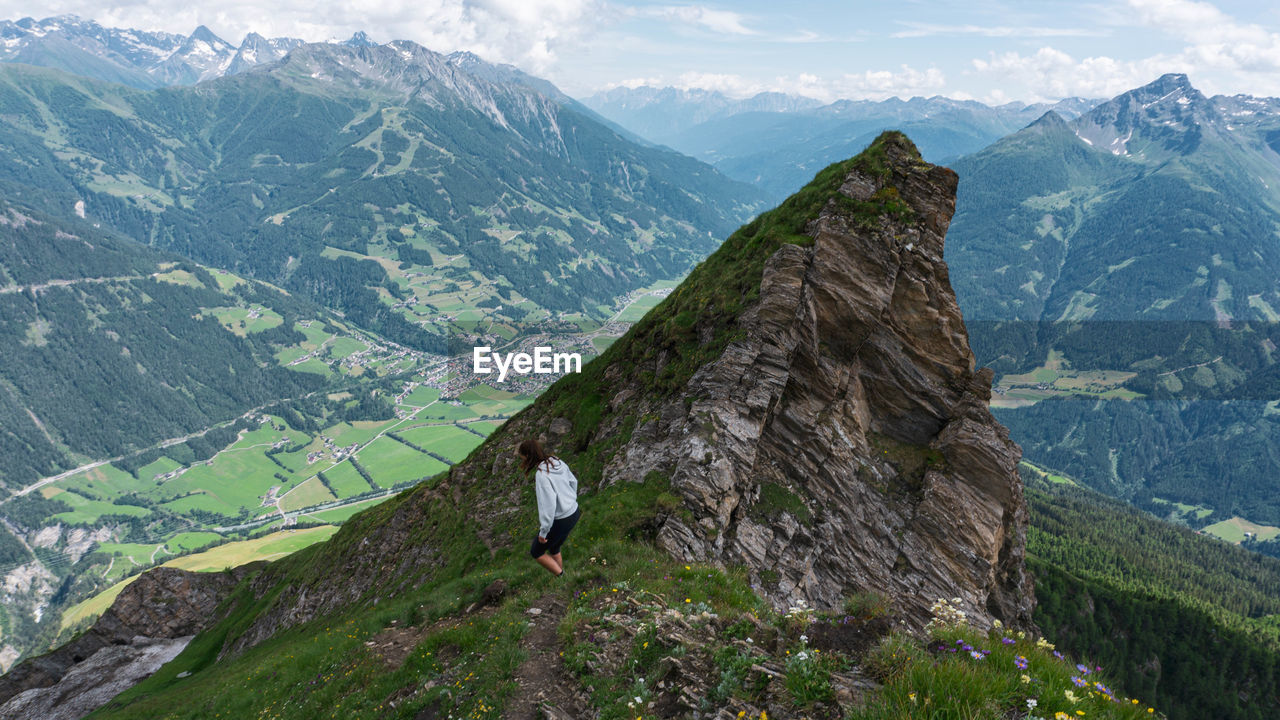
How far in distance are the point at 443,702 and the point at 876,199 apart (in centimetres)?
3423

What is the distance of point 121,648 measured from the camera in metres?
56.0

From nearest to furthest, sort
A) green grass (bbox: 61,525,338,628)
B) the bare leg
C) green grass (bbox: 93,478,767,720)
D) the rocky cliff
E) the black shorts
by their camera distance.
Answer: green grass (bbox: 93,478,767,720) → the black shorts → the bare leg → the rocky cliff → green grass (bbox: 61,525,338,628)

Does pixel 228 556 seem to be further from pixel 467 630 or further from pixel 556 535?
pixel 556 535

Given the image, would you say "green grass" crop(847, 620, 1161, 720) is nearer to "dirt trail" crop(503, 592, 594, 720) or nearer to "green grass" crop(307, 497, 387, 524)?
"dirt trail" crop(503, 592, 594, 720)

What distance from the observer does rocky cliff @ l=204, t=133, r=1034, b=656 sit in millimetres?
27328

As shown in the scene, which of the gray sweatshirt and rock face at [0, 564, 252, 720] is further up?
the gray sweatshirt

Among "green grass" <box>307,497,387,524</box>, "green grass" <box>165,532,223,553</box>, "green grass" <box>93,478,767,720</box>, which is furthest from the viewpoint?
"green grass" <box>307,497,387,524</box>

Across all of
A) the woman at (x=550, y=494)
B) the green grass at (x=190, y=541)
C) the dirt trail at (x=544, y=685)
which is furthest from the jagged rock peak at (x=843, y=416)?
the green grass at (x=190, y=541)

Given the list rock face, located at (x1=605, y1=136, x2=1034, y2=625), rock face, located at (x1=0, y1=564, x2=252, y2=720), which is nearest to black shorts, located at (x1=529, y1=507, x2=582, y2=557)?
rock face, located at (x1=605, y1=136, x2=1034, y2=625)

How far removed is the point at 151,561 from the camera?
185625mm

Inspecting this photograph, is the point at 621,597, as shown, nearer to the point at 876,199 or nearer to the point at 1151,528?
the point at 876,199

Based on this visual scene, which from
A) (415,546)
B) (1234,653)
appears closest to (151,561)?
(415,546)

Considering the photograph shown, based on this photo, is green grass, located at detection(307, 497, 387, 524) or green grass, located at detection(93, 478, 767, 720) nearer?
green grass, located at detection(93, 478, 767, 720)

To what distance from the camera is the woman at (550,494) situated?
1488 cm
